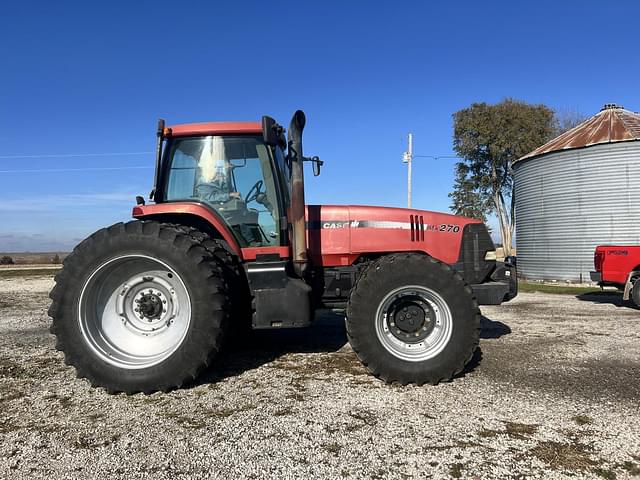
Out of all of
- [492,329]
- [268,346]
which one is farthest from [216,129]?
[492,329]

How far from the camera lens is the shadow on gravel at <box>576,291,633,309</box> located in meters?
9.31

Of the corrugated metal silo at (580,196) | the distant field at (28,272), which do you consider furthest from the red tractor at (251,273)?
the distant field at (28,272)

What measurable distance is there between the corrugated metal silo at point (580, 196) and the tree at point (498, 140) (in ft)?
39.0

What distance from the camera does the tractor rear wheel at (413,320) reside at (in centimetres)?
370

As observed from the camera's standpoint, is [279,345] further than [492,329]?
No

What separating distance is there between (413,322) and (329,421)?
1.33 metres

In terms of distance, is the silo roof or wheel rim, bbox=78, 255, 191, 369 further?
the silo roof

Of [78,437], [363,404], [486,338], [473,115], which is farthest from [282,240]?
[473,115]

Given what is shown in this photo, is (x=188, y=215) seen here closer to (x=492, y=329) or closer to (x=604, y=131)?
(x=492, y=329)

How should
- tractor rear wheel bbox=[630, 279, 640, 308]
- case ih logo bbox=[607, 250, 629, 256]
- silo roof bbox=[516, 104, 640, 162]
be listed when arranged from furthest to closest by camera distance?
silo roof bbox=[516, 104, 640, 162], case ih logo bbox=[607, 250, 629, 256], tractor rear wheel bbox=[630, 279, 640, 308]

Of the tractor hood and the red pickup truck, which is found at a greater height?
the tractor hood

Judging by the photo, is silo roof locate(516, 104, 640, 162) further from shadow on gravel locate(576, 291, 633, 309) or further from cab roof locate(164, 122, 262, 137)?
cab roof locate(164, 122, 262, 137)

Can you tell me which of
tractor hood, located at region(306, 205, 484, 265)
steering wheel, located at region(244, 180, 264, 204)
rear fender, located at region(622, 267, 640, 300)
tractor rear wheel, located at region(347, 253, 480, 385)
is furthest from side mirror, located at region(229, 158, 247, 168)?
rear fender, located at region(622, 267, 640, 300)

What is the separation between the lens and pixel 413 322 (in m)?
3.88
